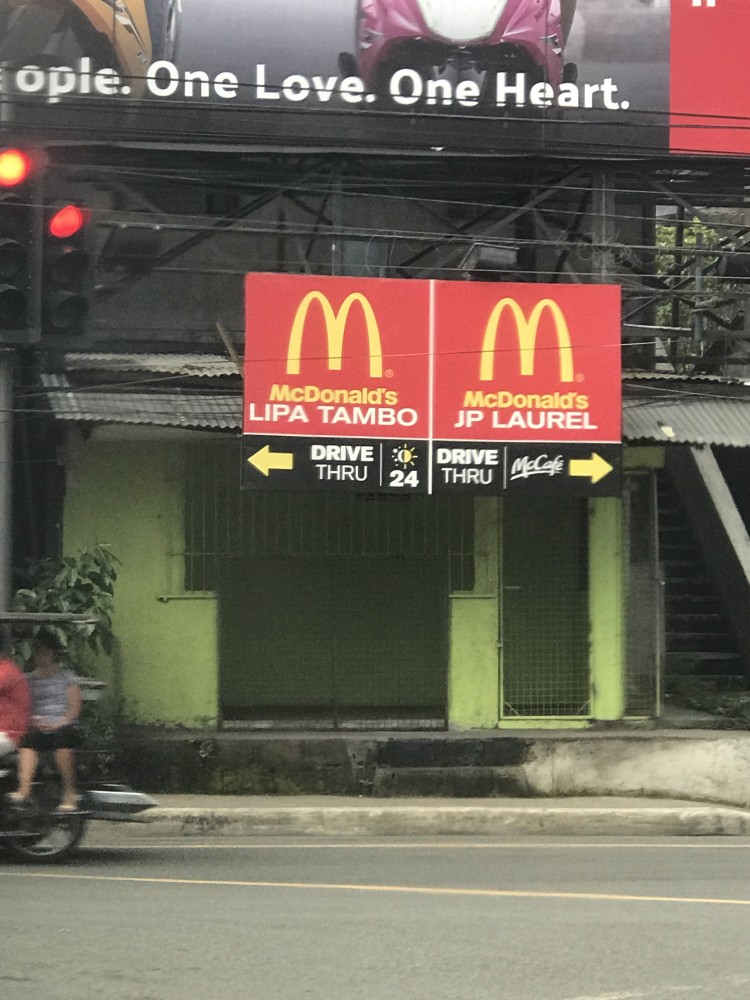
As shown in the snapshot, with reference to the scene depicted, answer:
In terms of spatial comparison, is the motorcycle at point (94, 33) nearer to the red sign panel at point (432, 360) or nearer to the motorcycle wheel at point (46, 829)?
the red sign panel at point (432, 360)

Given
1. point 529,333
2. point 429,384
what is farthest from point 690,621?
point 429,384

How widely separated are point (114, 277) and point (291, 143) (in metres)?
2.63

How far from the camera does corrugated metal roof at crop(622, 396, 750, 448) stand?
42.7ft

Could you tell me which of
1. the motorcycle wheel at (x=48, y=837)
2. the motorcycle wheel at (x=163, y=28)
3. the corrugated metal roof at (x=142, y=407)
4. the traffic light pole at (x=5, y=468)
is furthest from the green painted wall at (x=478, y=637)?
the motorcycle wheel at (x=163, y=28)

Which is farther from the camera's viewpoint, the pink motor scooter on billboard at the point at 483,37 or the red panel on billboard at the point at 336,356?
the pink motor scooter on billboard at the point at 483,37

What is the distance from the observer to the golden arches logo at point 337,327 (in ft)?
41.6

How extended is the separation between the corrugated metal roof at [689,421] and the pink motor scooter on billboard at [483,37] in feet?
11.3

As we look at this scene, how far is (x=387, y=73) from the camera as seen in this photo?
45.8ft

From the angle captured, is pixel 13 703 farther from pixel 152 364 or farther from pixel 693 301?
pixel 693 301

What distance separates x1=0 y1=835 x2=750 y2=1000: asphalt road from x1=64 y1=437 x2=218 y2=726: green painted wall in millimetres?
3002

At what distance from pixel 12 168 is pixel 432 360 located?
491 cm

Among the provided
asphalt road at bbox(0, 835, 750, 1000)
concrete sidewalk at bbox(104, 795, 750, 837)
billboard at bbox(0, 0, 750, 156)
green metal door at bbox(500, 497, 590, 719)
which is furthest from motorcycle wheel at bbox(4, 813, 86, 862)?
billboard at bbox(0, 0, 750, 156)

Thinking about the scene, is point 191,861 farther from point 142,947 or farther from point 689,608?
point 689,608

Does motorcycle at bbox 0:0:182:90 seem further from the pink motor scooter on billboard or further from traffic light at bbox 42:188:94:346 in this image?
traffic light at bbox 42:188:94:346
